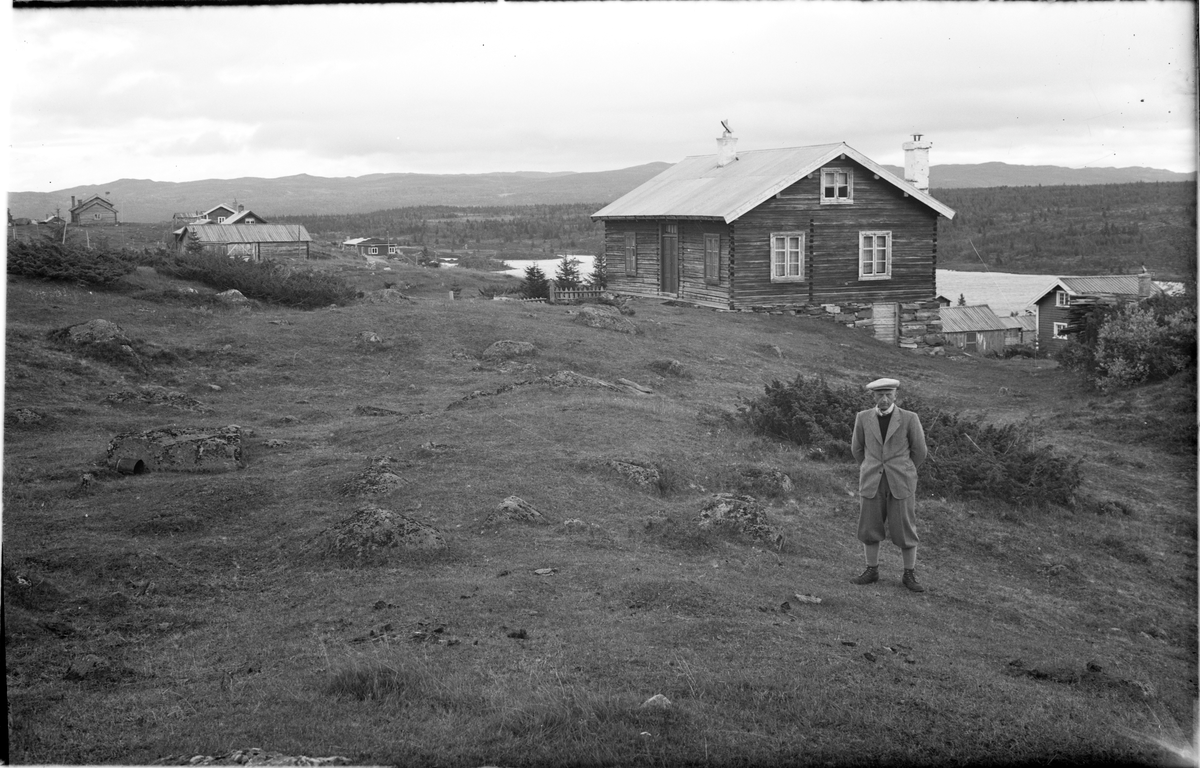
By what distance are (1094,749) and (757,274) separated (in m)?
26.1

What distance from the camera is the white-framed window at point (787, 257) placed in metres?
31.4

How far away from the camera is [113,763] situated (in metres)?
5.74

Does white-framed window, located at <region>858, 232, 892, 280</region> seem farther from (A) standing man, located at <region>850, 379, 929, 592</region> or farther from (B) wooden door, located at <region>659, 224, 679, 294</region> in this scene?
(A) standing man, located at <region>850, 379, 929, 592</region>

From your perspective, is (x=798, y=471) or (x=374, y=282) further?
(x=374, y=282)

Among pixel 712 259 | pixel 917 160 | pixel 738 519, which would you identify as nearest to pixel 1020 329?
pixel 917 160

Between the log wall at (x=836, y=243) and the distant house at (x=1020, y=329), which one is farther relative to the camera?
the distant house at (x=1020, y=329)

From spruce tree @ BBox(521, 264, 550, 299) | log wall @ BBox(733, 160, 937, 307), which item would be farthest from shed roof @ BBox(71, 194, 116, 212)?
log wall @ BBox(733, 160, 937, 307)

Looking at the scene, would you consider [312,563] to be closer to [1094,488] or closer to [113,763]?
[113,763]

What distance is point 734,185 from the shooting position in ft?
108

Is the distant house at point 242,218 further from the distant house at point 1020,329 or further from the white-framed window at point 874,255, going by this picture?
the distant house at point 1020,329

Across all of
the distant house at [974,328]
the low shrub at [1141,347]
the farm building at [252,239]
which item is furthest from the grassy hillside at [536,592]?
the farm building at [252,239]

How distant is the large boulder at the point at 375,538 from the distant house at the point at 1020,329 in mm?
40084

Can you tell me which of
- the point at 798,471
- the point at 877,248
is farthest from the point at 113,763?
the point at 877,248

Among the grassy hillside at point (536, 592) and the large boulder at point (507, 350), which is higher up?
the large boulder at point (507, 350)
